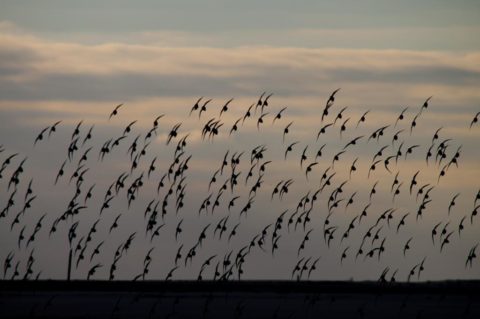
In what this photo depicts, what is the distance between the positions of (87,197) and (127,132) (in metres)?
8.10
